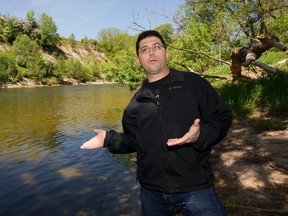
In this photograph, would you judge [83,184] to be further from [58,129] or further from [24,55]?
[24,55]

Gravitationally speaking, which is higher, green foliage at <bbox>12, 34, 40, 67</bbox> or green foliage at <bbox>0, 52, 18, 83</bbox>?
green foliage at <bbox>12, 34, 40, 67</bbox>

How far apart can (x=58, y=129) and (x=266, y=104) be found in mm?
11645

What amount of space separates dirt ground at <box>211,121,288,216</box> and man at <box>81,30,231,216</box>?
223 cm

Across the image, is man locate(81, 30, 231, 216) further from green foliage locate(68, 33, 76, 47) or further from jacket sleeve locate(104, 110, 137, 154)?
green foliage locate(68, 33, 76, 47)

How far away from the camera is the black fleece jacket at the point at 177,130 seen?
7.84 feet

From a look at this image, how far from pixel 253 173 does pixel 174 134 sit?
12.0 feet

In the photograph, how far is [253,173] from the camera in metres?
5.40

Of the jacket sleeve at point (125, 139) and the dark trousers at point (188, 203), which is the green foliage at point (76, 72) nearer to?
the jacket sleeve at point (125, 139)

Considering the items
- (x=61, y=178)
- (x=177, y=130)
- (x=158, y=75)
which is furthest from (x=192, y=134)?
(x=61, y=178)

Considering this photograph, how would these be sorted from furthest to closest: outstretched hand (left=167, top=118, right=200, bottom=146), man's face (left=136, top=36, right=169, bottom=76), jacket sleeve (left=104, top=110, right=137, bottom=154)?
jacket sleeve (left=104, top=110, right=137, bottom=154) → man's face (left=136, top=36, right=169, bottom=76) → outstretched hand (left=167, top=118, right=200, bottom=146)

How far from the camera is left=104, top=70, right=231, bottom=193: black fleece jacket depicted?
2.39 m

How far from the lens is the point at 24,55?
278ft

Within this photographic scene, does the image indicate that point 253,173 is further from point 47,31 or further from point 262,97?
point 47,31

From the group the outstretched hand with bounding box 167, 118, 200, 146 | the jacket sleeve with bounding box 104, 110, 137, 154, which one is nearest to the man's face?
the jacket sleeve with bounding box 104, 110, 137, 154
